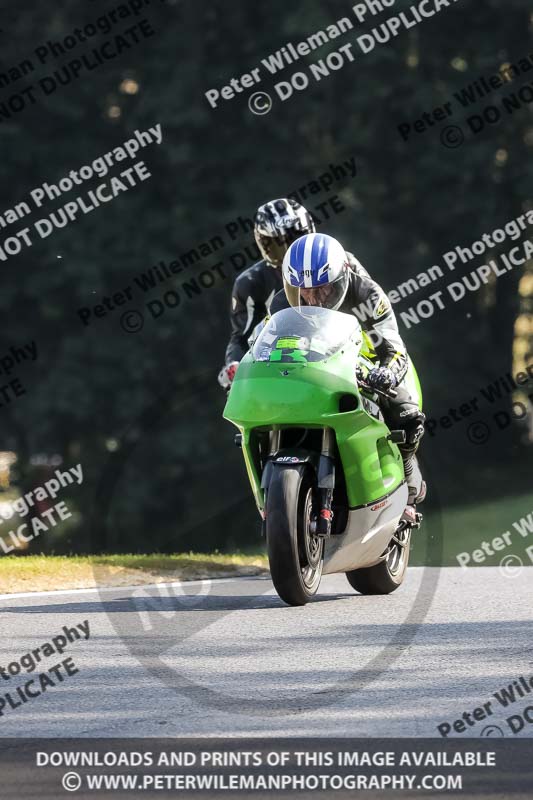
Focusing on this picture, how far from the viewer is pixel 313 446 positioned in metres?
8.16

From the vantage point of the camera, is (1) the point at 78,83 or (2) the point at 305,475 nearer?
(2) the point at 305,475

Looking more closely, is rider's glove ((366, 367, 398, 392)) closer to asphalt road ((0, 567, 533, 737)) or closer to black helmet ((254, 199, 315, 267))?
asphalt road ((0, 567, 533, 737))

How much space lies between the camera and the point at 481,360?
26844mm


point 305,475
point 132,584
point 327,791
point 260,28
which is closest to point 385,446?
point 305,475

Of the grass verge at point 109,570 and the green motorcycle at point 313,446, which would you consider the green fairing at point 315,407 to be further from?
the grass verge at point 109,570

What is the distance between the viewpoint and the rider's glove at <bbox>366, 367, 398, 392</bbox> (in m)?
8.10

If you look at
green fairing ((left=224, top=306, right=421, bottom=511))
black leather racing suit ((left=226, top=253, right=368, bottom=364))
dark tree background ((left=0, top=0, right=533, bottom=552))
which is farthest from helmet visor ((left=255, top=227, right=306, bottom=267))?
dark tree background ((left=0, top=0, right=533, bottom=552))

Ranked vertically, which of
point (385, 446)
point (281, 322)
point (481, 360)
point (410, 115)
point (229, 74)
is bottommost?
point (481, 360)

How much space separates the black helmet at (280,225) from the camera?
9.81m

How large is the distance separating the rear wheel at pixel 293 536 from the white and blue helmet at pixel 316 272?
106 cm

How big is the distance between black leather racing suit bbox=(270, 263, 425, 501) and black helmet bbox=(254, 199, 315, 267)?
123 cm

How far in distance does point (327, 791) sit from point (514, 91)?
2215cm

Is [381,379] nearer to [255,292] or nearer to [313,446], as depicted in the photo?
[313,446]

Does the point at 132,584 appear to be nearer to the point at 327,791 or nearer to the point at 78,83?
the point at 327,791
